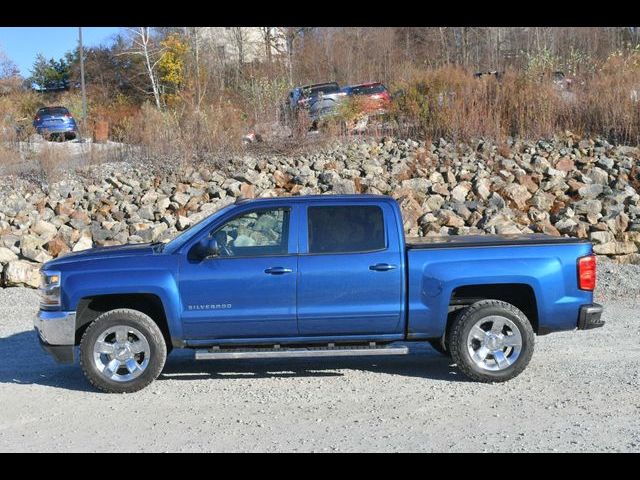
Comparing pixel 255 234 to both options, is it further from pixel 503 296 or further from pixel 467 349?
pixel 503 296

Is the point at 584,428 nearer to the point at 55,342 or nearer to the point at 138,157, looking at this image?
the point at 55,342

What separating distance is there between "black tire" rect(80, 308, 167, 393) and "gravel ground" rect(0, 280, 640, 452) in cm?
14

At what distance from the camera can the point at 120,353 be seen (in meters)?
7.88

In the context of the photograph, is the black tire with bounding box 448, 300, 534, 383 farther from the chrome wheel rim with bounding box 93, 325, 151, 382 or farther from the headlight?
the headlight

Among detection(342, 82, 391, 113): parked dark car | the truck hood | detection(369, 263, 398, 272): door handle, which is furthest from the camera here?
detection(342, 82, 391, 113): parked dark car

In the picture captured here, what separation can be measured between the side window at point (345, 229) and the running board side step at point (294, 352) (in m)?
0.94

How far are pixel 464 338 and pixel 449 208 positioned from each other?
9.09m

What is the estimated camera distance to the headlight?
25.8ft

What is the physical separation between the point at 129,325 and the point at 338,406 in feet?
6.94

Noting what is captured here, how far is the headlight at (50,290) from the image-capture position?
7879 mm

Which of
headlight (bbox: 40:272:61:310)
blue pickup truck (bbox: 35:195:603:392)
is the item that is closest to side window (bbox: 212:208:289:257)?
blue pickup truck (bbox: 35:195:603:392)

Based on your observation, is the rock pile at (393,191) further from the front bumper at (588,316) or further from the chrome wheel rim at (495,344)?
the chrome wheel rim at (495,344)

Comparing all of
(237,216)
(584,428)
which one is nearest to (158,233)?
(237,216)

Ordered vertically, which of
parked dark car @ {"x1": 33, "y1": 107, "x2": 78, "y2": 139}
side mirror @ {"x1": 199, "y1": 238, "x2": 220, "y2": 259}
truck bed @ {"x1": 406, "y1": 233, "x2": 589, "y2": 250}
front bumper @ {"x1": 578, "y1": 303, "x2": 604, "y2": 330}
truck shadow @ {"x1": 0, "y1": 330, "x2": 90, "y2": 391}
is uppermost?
parked dark car @ {"x1": 33, "y1": 107, "x2": 78, "y2": 139}
